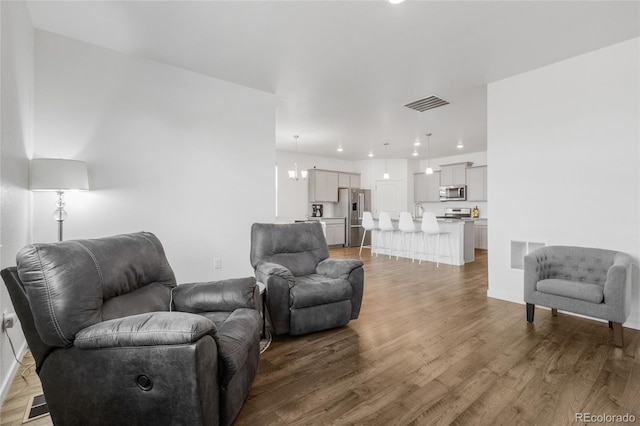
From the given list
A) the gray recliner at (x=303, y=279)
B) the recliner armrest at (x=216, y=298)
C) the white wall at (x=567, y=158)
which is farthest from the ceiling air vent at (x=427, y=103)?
the recliner armrest at (x=216, y=298)

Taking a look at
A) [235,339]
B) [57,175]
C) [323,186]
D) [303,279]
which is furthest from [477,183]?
[57,175]

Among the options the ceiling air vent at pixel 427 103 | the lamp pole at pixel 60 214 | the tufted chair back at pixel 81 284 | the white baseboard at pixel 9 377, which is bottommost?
the white baseboard at pixel 9 377

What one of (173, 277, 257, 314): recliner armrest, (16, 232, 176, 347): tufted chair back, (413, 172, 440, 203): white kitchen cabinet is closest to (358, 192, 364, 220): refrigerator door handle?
(413, 172, 440, 203): white kitchen cabinet

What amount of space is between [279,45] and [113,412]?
3115 millimetres

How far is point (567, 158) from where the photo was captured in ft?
10.9

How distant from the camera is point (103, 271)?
5.23 ft

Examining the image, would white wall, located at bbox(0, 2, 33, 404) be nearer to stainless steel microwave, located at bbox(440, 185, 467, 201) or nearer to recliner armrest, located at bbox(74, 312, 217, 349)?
recliner armrest, located at bbox(74, 312, 217, 349)

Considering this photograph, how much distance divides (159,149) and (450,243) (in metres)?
5.67

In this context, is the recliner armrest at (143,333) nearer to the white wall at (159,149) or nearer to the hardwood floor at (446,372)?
the hardwood floor at (446,372)

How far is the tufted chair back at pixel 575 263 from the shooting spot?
9.67 ft

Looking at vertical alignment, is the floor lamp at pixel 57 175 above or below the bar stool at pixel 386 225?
above

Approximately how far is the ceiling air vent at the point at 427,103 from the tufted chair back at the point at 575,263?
249 centimetres

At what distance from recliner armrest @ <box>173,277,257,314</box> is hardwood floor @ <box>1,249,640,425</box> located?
0.55 metres

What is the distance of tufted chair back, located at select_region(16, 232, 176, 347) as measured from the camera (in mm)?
1341
